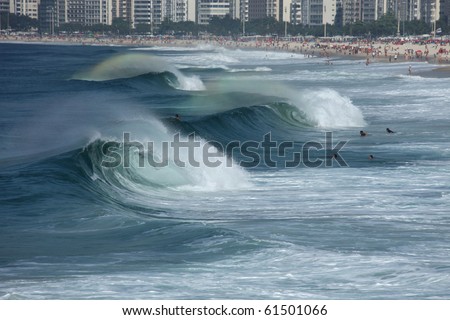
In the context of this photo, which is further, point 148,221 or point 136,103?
point 136,103

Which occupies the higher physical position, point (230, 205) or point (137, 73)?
point (137, 73)

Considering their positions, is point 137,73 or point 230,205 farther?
point 137,73

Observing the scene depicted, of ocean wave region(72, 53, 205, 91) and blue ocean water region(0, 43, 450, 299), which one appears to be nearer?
blue ocean water region(0, 43, 450, 299)

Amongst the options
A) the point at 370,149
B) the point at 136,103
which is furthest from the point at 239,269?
the point at 136,103

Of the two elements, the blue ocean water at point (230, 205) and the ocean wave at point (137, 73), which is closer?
the blue ocean water at point (230, 205)
